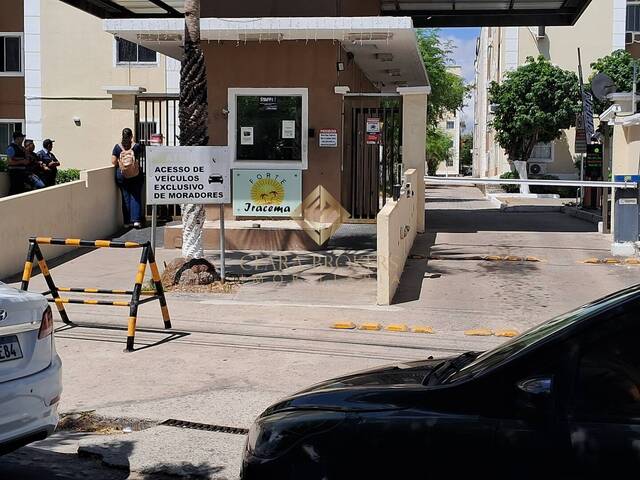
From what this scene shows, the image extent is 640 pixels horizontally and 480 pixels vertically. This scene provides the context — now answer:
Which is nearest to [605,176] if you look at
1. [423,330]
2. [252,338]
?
[423,330]

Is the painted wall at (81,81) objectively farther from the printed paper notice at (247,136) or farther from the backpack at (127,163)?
the printed paper notice at (247,136)

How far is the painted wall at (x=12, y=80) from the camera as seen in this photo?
2891 cm

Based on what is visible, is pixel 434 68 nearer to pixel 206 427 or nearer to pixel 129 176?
pixel 129 176

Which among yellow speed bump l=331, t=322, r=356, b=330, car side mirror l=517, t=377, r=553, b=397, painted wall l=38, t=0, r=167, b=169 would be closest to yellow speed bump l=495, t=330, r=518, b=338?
yellow speed bump l=331, t=322, r=356, b=330

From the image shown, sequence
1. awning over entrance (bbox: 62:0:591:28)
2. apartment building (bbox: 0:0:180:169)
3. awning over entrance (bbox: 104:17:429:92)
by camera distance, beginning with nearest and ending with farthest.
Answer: awning over entrance (bbox: 104:17:429:92), awning over entrance (bbox: 62:0:591:28), apartment building (bbox: 0:0:180:169)

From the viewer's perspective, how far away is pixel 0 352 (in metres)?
4.86

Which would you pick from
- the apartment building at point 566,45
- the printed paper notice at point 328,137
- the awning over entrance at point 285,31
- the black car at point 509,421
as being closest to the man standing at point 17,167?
the awning over entrance at point 285,31

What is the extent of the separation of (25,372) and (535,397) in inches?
121

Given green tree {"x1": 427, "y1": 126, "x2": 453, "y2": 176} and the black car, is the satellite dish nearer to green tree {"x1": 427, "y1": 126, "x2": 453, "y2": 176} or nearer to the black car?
the black car

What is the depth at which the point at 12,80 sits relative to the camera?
29062mm

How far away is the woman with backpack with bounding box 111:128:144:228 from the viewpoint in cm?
1666

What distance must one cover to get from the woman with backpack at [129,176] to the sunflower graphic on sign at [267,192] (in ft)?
9.30

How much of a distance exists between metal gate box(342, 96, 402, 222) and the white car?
1121 centimetres

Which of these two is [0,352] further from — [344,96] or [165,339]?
[344,96]
